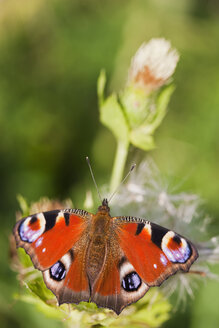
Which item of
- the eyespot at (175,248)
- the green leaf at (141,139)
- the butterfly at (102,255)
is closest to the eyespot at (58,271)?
the butterfly at (102,255)

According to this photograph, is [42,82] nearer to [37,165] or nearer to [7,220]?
[37,165]

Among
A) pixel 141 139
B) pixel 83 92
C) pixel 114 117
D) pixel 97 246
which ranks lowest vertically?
pixel 97 246

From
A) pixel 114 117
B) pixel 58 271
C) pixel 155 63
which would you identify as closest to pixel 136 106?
pixel 114 117

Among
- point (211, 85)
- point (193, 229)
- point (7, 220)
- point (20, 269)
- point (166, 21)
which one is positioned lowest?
point (20, 269)

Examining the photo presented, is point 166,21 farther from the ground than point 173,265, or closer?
farther from the ground

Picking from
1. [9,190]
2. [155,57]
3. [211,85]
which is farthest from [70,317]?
[211,85]

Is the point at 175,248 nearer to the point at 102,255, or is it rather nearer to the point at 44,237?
the point at 102,255

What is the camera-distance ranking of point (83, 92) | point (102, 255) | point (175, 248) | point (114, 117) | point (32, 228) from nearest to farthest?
point (175, 248)
point (32, 228)
point (102, 255)
point (114, 117)
point (83, 92)
